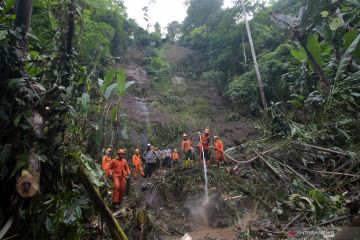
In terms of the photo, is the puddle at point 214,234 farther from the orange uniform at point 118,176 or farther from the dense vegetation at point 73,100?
the dense vegetation at point 73,100

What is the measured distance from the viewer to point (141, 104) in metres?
22.5

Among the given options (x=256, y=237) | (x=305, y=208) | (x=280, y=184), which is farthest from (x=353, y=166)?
(x=256, y=237)

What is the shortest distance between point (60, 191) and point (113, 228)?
81 centimetres

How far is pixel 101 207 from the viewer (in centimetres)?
367

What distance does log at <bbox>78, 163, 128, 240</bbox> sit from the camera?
3541 mm

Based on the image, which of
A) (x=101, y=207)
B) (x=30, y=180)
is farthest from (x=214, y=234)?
(x=30, y=180)

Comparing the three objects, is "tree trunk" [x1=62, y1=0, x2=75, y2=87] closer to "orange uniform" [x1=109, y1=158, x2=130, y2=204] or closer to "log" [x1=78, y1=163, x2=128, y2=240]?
"log" [x1=78, y1=163, x2=128, y2=240]

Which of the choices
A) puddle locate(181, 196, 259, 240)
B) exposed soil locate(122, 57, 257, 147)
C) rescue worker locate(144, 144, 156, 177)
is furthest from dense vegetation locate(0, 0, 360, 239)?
exposed soil locate(122, 57, 257, 147)

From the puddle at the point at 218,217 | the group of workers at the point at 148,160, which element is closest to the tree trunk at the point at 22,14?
the group of workers at the point at 148,160

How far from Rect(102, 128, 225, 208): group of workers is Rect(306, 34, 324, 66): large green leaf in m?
3.84

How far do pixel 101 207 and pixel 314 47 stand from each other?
6258 millimetres

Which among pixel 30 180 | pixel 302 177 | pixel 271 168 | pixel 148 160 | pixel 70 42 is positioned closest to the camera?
pixel 30 180

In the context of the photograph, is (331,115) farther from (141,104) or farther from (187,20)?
(187,20)

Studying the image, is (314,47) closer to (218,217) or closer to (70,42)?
(218,217)
